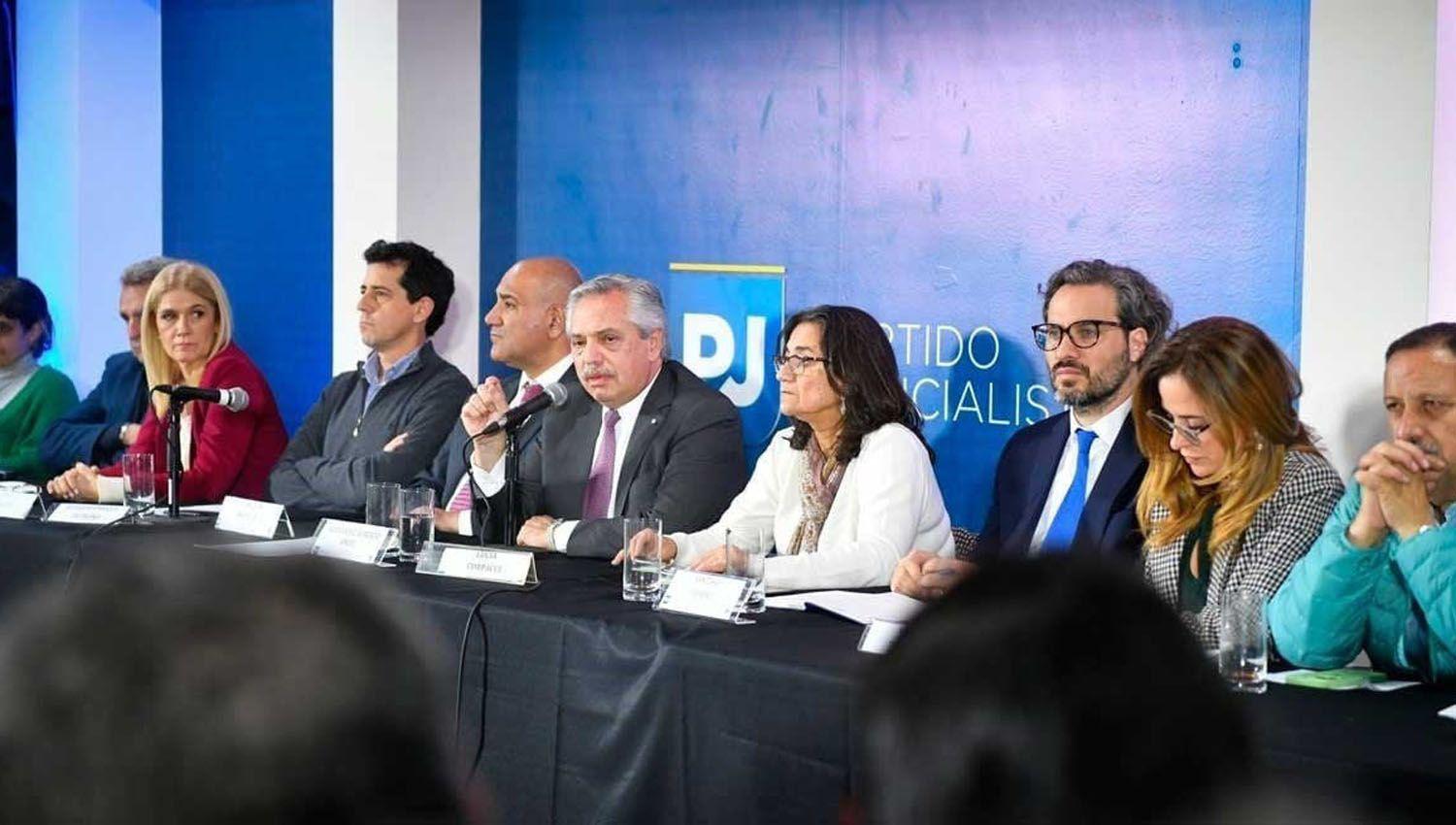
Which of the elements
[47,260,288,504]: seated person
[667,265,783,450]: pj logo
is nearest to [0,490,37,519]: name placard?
[47,260,288,504]: seated person

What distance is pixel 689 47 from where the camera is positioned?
5184 mm

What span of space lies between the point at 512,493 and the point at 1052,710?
316cm

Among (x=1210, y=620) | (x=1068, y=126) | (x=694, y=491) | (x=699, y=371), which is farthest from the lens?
(x=699, y=371)

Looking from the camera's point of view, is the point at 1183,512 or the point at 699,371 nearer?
the point at 1183,512

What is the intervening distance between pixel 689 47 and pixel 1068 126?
1298 millimetres

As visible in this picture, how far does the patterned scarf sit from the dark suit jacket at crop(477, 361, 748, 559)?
308 millimetres

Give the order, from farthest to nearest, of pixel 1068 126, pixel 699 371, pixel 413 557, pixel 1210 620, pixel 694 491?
pixel 699 371 < pixel 1068 126 < pixel 694 491 < pixel 413 557 < pixel 1210 620

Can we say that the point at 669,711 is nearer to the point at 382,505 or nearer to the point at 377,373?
the point at 382,505

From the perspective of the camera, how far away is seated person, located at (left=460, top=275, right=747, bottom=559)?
157 inches

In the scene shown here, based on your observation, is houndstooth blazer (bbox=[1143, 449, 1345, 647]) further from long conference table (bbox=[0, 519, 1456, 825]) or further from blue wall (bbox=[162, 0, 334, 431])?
blue wall (bbox=[162, 0, 334, 431])

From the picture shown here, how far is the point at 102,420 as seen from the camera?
544 centimetres

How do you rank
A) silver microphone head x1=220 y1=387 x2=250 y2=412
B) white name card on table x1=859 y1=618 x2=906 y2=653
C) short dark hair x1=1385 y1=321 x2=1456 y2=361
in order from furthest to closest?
silver microphone head x1=220 y1=387 x2=250 y2=412, short dark hair x1=1385 y1=321 x2=1456 y2=361, white name card on table x1=859 y1=618 x2=906 y2=653

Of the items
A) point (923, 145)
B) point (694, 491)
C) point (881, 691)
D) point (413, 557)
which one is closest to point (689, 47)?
point (923, 145)

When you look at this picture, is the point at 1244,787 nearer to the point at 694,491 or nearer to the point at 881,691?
the point at 881,691
